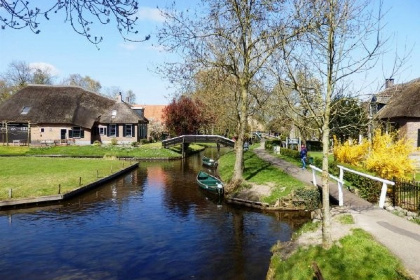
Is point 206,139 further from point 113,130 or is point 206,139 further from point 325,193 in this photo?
point 325,193

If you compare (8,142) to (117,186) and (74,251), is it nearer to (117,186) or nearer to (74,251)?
(117,186)

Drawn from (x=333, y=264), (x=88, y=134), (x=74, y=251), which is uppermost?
(x=88, y=134)

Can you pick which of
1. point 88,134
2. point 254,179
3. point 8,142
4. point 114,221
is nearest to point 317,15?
point 114,221

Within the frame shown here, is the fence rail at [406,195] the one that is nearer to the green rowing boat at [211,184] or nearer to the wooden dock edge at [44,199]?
the green rowing boat at [211,184]

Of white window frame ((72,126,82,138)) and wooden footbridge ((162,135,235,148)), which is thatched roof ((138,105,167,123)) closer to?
white window frame ((72,126,82,138))

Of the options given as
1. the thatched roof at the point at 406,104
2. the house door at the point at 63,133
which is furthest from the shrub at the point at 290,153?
the house door at the point at 63,133

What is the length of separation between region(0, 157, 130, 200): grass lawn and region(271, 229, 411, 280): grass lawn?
1583 centimetres

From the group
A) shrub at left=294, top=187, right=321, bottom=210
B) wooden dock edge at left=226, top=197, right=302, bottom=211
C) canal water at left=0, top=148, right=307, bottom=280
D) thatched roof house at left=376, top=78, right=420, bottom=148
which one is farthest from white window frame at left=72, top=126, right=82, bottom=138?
shrub at left=294, top=187, right=321, bottom=210

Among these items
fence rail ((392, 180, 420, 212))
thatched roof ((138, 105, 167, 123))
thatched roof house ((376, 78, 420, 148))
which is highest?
thatched roof ((138, 105, 167, 123))

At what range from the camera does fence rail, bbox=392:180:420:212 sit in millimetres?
14614

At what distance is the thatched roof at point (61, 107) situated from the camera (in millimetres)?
51938

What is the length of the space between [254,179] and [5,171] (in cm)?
1936

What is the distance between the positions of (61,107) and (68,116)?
7.68ft

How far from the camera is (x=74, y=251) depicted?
1359 cm
